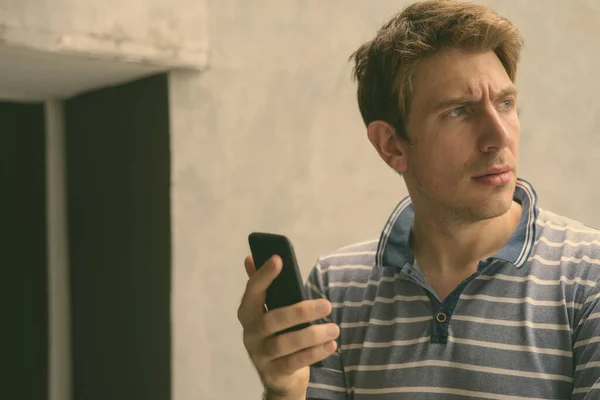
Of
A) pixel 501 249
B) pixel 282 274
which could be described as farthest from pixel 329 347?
pixel 501 249

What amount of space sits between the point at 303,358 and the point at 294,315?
83 millimetres

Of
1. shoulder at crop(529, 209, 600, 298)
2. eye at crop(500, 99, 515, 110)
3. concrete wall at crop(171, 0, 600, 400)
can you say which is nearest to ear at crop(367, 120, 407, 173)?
eye at crop(500, 99, 515, 110)

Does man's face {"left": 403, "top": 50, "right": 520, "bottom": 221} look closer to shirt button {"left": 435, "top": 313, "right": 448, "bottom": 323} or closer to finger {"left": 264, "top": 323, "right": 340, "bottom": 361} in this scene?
shirt button {"left": 435, "top": 313, "right": 448, "bottom": 323}

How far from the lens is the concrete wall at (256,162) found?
204 centimetres

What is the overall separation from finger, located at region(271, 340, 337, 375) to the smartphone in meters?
0.03

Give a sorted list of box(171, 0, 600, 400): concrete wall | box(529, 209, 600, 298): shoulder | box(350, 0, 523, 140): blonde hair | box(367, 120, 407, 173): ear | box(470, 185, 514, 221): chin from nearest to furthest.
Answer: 1. box(529, 209, 600, 298): shoulder
2. box(470, 185, 514, 221): chin
3. box(350, 0, 523, 140): blonde hair
4. box(367, 120, 407, 173): ear
5. box(171, 0, 600, 400): concrete wall

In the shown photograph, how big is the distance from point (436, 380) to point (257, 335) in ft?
1.11

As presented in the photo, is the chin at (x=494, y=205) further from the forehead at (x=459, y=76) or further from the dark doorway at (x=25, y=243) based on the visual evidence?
the dark doorway at (x=25, y=243)

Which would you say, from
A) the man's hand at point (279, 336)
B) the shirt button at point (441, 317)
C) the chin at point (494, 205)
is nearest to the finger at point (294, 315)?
the man's hand at point (279, 336)

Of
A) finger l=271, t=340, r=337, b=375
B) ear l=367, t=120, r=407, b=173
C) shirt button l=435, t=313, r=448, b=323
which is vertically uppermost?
ear l=367, t=120, r=407, b=173

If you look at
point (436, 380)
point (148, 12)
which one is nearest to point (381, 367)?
point (436, 380)

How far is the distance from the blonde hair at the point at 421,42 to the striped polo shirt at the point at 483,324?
0.91 feet

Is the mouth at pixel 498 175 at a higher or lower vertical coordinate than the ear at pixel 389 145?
lower

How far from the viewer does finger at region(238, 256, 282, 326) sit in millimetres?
1339
